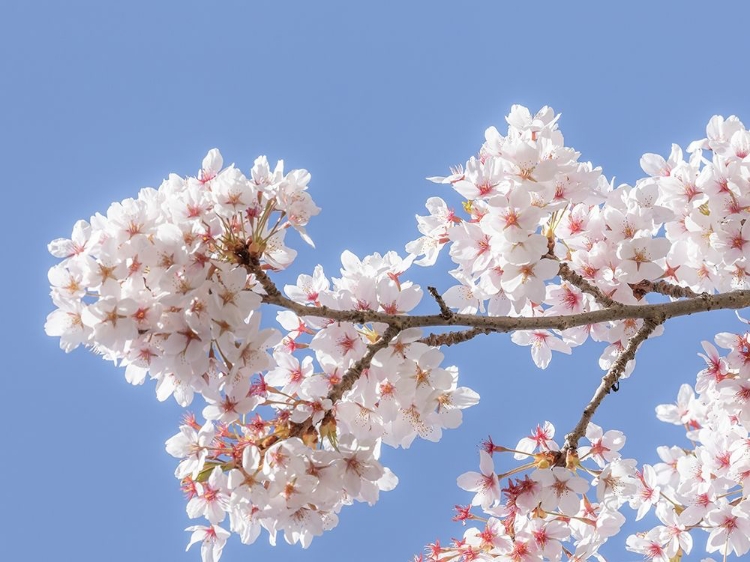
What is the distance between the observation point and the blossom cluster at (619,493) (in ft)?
14.2

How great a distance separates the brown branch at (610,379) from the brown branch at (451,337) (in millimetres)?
808

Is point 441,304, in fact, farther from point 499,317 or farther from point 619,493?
point 619,493

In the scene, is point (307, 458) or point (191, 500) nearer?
point (307, 458)

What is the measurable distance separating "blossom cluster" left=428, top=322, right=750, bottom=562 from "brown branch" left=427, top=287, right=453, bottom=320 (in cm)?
98

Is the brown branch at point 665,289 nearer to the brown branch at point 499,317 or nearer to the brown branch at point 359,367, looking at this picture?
the brown branch at point 499,317

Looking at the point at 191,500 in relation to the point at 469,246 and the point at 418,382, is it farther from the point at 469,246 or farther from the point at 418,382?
the point at 469,246

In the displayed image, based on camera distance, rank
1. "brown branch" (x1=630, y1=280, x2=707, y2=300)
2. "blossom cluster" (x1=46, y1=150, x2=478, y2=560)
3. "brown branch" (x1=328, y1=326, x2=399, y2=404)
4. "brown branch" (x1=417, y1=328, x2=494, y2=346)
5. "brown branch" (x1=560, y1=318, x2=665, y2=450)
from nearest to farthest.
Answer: "blossom cluster" (x1=46, y1=150, x2=478, y2=560) → "brown branch" (x1=328, y1=326, x2=399, y2=404) → "brown branch" (x1=417, y1=328, x2=494, y2=346) → "brown branch" (x1=560, y1=318, x2=665, y2=450) → "brown branch" (x1=630, y1=280, x2=707, y2=300)

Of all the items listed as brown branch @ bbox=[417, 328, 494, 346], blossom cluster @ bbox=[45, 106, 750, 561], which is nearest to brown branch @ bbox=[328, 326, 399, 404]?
blossom cluster @ bbox=[45, 106, 750, 561]

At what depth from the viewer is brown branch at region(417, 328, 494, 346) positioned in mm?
4188

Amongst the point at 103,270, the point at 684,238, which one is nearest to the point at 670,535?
the point at 684,238

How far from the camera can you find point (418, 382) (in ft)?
13.2

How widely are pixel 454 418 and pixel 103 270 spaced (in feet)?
6.05

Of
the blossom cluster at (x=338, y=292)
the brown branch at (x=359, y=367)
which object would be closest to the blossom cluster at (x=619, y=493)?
the blossom cluster at (x=338, y=292)

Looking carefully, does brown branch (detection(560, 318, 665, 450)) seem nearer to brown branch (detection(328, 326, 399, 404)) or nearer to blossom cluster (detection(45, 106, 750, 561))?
blossom cluster (detection(45, 106, 750, 561))
